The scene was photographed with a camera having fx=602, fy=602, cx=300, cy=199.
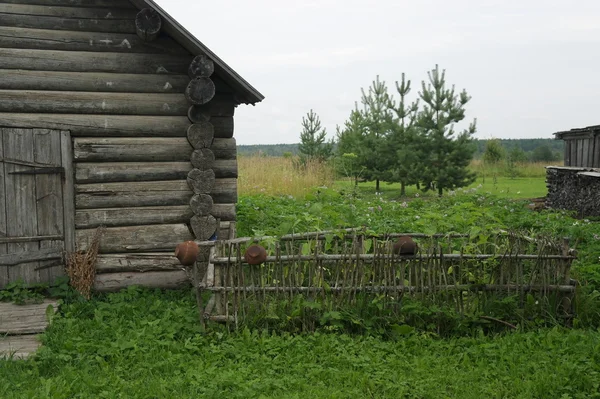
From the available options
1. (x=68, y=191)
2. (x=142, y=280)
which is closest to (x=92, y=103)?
(x=68, y=191)

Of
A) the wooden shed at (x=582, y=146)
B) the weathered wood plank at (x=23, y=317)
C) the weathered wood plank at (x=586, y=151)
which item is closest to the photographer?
the weathered wood plank at (x=23, y=317)

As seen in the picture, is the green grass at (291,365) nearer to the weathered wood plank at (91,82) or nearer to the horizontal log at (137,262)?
the horizontal log at (137,262)

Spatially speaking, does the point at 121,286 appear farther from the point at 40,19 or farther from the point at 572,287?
the point at 572,287

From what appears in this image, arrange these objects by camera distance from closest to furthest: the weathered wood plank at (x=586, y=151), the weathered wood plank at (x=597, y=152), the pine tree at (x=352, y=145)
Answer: the weathered wood plank at (x=597, y=152) → the weathered wood plank at (x=586, y=151) → the pine tree at (x=352, y=145)

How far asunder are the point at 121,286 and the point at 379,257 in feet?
11.8

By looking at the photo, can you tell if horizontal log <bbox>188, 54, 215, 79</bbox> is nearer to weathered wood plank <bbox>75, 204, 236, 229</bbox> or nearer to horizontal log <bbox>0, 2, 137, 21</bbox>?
horizontal log <bbox>0, 2, 137, 21</bbox>

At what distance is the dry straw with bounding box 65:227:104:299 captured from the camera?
751 centimetres

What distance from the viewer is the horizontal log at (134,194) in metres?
7.64

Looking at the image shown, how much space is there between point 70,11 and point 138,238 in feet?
9.76

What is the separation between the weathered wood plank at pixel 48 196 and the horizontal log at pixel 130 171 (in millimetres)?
289

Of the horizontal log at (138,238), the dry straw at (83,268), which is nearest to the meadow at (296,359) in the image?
the dry straw at (83,268)

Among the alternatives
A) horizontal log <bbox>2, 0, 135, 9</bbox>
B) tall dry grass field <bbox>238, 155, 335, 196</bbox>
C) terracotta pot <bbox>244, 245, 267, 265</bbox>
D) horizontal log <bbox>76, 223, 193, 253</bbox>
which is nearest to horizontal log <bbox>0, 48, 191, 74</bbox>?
horizontal log <bbox>2, 0, 135, 9</bbox>

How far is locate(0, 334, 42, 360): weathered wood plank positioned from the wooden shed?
715 inches

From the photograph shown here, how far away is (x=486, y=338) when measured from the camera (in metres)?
5.85
